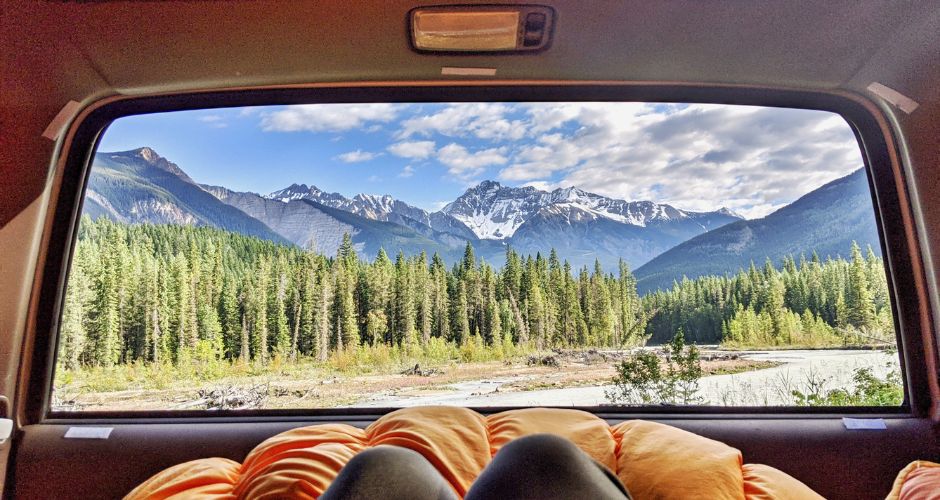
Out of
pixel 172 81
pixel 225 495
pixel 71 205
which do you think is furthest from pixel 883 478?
pixel 71 205

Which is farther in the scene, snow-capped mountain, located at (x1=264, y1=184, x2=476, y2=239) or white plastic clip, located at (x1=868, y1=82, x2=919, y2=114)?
snow-capped mountain, located at (x1=264, y1=184, x2=476, y2=239)

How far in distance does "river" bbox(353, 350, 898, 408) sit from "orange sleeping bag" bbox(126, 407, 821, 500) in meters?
0.65

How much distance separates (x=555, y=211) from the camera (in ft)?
8.62

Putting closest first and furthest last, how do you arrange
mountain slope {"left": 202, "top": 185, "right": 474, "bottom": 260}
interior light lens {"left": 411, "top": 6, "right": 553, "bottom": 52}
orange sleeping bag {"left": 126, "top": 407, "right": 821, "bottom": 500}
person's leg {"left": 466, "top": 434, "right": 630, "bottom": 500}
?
person's leg {"left": 466, "top": 434, "right": 630, "bottom": 500} → orange sleeping bag {"left": 126, "top": 407, "right": 821, "bottom": 500} → interior light lens {"left": 411, "top": 6, "right": 553, "bottom": 52} → mountain slope {"left": 202, "top": 185, "right": 474, "bottom": 260}

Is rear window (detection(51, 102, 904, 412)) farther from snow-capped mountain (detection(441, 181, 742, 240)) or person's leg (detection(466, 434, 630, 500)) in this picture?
person's leg (detection(466, 434, 630, 500))

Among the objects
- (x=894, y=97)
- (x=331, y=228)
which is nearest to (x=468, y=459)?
(x=331, y=228)

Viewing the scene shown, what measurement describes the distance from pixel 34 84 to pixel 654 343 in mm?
2721

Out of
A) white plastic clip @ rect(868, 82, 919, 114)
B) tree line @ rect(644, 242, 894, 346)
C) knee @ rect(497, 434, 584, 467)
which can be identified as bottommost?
knee @ rect(497, 434, 584, 467)

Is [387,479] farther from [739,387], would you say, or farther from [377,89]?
[739,387]

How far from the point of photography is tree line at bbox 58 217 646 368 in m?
2.44

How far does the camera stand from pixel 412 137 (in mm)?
2600

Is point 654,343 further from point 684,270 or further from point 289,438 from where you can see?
point 289,438

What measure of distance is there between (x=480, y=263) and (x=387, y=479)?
5.76ft

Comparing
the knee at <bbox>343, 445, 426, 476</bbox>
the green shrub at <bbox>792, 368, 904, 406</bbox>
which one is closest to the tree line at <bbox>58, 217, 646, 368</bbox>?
the green shrub at <bbox>792, 368, 904, 406</bbox>
